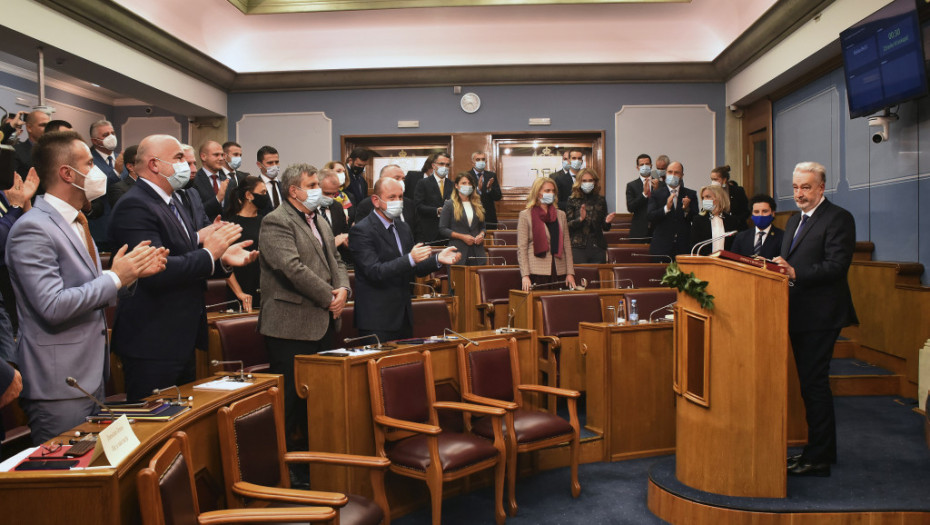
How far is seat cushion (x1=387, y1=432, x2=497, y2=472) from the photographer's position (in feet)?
8.74

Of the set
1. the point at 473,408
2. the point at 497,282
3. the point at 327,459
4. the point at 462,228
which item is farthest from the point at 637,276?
the point at 327,459

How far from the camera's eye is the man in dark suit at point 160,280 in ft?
7.38

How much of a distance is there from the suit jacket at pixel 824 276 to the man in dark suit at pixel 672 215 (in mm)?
2393

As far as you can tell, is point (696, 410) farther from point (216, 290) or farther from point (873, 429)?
point (216, 290)

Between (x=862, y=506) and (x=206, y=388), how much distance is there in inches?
88.7

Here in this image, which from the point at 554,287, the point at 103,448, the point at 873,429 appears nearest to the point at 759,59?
the point at 554,287

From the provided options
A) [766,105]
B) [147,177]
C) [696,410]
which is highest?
[766,105]

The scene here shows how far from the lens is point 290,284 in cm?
298

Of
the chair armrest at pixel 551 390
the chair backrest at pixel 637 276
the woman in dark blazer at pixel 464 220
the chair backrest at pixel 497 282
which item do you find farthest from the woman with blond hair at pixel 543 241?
the chair armrest at pixel 551 390

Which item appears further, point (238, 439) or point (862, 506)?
point (862, 506)

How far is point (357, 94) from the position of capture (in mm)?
8844

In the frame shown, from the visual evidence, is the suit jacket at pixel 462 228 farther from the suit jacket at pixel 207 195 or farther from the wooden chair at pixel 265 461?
the wooden chair at pixel 265 461

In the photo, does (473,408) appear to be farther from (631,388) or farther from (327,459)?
(631,388)

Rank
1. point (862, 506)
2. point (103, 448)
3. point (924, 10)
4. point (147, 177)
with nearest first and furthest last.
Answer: point (103, 448)
point (147, 177)
point (862, 506)
point (924, 10)
